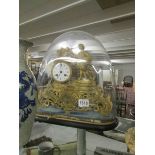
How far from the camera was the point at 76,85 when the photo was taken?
2.39 feet

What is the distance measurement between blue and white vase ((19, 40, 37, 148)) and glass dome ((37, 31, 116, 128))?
45 millimetres

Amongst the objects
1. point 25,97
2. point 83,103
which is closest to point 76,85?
point 83,103

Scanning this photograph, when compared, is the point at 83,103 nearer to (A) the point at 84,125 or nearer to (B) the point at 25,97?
(A) the point at 84,125

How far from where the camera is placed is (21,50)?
0.71 meters

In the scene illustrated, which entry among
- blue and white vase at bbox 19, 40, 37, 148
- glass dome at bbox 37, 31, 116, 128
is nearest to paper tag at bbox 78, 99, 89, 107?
glass dome at bbox 37, 31, 116, 128

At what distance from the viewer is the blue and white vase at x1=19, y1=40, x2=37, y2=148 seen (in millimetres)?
678

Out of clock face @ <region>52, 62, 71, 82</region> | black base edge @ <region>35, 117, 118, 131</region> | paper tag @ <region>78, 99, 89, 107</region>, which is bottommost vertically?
black base edge @ <region>35, 117, 118, 131</region>

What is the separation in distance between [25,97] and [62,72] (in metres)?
0.16

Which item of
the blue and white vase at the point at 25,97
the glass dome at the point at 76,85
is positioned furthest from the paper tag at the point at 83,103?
the blue and white vase at the point at 25,97

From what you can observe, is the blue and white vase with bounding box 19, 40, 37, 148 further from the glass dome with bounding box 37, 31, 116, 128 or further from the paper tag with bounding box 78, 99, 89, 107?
the paper tag with bounding box 78, 99, 89, 107

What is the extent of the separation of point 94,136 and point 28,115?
33cm
